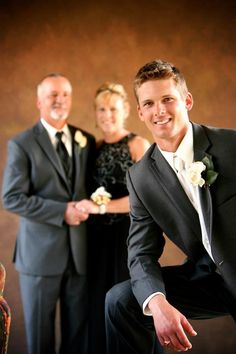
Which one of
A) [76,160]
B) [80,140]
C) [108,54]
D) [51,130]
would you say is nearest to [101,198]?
[76,160]

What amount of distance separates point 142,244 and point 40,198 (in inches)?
39.1

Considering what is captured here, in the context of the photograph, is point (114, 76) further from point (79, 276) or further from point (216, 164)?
point (216, 164)

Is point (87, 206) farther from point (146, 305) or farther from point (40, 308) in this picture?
point (146, 305)

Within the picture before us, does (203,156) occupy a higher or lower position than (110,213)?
higher

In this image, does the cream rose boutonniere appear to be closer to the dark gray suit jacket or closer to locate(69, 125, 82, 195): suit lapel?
locate(69, 125, 82, 195): suit lapel

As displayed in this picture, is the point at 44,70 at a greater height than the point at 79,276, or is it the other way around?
the point at 44,70

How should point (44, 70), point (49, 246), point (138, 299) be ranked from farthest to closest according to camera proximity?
point (44, 70), point (49, 246), point (138, 299)

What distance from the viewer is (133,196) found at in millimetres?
2396

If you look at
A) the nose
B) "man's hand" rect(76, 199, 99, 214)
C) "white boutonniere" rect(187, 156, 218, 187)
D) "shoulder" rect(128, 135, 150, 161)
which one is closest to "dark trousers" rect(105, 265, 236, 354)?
"white boutonniere" rect(187, 156, 218, 187)

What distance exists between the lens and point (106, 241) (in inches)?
127

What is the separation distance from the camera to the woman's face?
3.29m

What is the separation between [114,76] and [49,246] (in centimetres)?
165

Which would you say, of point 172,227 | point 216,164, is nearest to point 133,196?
point 172,227

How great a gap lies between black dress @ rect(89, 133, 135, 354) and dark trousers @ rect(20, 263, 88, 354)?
8 centimetres
